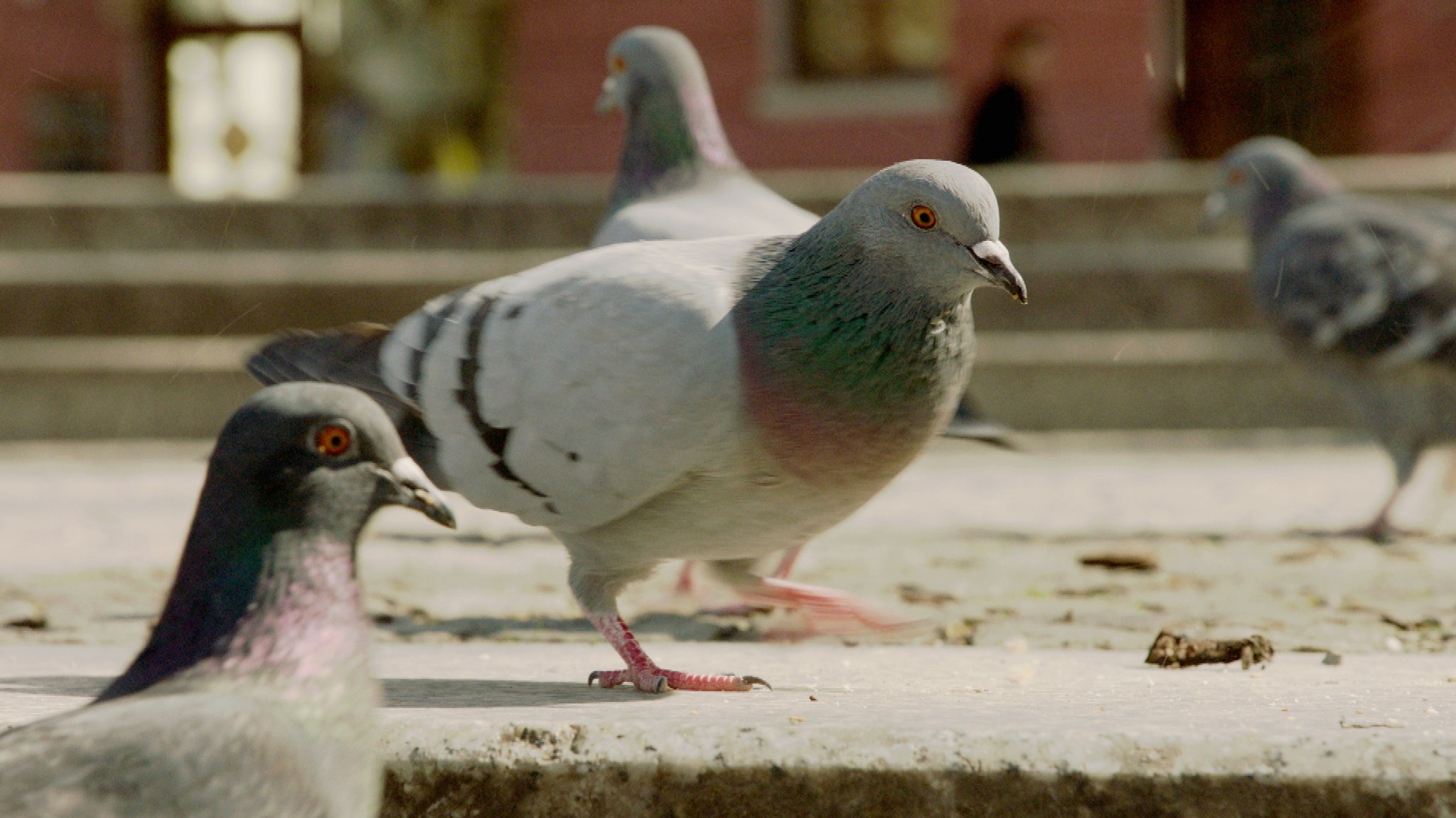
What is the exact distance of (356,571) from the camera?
5.63ft

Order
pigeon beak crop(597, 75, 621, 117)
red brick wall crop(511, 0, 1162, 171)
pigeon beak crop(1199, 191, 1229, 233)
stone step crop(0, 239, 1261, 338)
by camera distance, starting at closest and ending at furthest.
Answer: pigeon beak crop(597, 75, 621, 117), pigeon beak crop(1199, 191, 1229, 233), stone step crop(0, 239, 1261, 338), red brick wall crop(511, 0, 1162, 171)

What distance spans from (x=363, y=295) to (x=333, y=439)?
7.69m

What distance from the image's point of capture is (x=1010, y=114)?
10602 mm

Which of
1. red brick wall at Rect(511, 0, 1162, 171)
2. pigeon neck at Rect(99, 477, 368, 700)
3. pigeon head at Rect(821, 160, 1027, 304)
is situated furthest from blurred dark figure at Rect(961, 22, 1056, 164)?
pigeon neck at Rect(99, 477, 368, 700)

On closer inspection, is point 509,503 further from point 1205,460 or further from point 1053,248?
point 1053,248

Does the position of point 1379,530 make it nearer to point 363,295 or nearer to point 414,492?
point 414,492

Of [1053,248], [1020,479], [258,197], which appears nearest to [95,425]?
[258,197]

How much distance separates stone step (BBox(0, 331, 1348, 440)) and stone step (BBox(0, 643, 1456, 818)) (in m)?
6.12

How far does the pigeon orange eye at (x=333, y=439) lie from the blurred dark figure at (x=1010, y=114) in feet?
30.5

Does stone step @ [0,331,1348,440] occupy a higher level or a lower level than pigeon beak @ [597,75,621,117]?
lower

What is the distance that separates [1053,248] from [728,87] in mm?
4449

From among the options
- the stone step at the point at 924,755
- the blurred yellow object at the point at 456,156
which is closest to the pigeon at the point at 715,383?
the stone step at the point at 924,755

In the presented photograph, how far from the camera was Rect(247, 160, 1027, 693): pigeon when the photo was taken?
2484 millimetres

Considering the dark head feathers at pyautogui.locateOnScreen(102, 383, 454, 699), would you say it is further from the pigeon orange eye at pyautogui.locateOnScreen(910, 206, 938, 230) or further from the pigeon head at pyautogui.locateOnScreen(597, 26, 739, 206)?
the pigeon head at pyautogui.locateOnScreen(597, 26, 739, 206)
